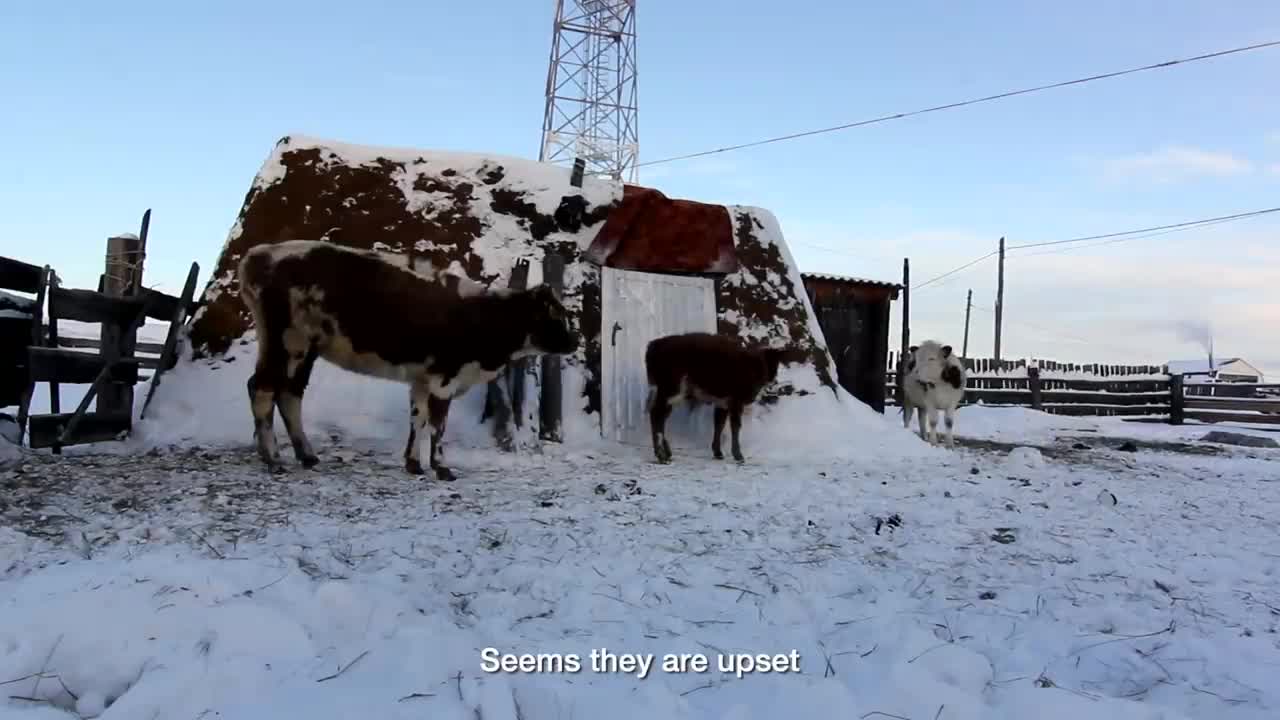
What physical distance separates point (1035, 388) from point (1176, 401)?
149 inches

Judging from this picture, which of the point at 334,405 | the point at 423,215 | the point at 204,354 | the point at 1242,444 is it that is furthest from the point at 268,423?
the point at 1242,444

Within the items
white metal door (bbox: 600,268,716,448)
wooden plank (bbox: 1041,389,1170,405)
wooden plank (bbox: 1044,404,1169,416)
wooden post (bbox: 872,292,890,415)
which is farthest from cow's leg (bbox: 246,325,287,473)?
wooden plank (bbox: 1044,404,1169,416)

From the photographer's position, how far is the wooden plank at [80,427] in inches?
292

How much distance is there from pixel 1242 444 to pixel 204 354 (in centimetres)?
1793

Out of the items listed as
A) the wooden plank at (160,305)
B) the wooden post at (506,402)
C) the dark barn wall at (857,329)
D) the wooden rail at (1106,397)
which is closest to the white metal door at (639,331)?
the wooden post at (506,402)

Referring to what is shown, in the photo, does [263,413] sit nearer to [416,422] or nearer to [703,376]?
[416,422]

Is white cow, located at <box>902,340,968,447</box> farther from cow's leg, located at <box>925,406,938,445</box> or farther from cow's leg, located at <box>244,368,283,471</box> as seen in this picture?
cow's leg, located at <box>244,368,283,471</box>

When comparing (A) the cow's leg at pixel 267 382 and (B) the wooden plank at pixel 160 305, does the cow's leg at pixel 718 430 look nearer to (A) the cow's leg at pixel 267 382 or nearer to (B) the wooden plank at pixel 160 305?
(A) the cow's leg at pixel 267 382

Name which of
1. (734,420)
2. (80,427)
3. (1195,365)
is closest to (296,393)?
(80,427)

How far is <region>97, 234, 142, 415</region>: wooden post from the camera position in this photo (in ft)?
27.3

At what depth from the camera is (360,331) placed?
7285mm

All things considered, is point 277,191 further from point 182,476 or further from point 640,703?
point 640,703

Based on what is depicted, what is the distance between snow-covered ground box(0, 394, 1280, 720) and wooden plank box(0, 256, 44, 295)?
6.80 feet

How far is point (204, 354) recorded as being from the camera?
30.5 ft
